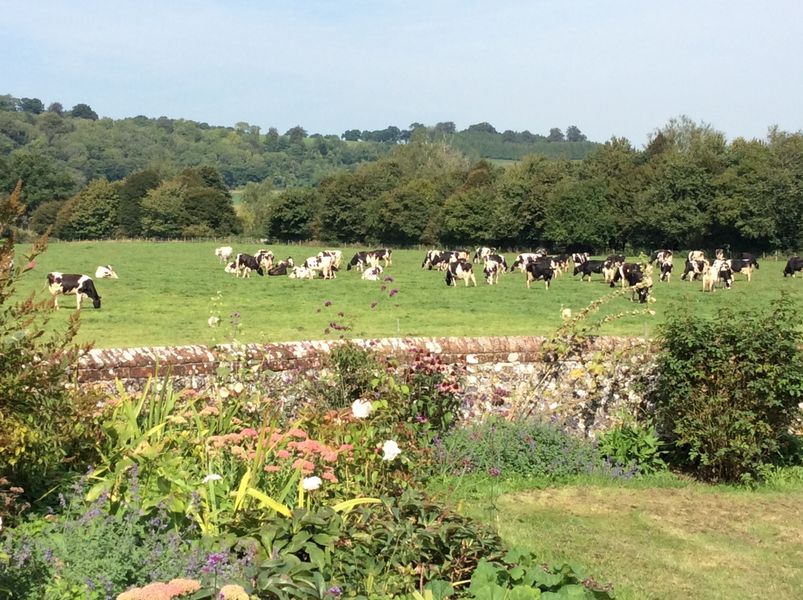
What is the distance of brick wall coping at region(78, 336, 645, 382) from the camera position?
28.1ft

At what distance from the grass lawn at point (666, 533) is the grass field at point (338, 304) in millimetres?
2593

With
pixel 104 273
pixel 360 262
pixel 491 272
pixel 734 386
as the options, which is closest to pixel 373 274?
pixel 491 272

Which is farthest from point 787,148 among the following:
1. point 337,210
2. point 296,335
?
point 296,335

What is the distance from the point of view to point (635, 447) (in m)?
9.06

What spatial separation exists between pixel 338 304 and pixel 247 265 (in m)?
16.6

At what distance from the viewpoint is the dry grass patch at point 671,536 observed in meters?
6.18

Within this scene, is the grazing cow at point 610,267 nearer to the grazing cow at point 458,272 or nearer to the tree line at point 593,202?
the grazing cow at point 458,272

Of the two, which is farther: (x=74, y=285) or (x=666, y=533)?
(x=74, y=285)

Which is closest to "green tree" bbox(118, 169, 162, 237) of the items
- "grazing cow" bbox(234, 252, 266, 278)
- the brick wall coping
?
"grazing cow" bbox(234, 252, 266, 278)

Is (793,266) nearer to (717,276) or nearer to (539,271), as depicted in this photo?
(717,276)

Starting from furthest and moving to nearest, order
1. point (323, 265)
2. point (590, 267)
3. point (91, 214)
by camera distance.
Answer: point (91, 214) < point (590, 267) < point (323, 265)

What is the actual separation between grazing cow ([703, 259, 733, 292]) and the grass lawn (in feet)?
91.8

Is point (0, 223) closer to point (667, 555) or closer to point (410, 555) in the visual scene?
point (410, 555)

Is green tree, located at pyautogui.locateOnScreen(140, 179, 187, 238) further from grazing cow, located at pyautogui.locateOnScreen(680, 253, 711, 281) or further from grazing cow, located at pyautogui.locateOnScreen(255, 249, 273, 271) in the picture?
grazing cow, located at pyautogui.locateOnScreen(680, 253, 711, 281)
